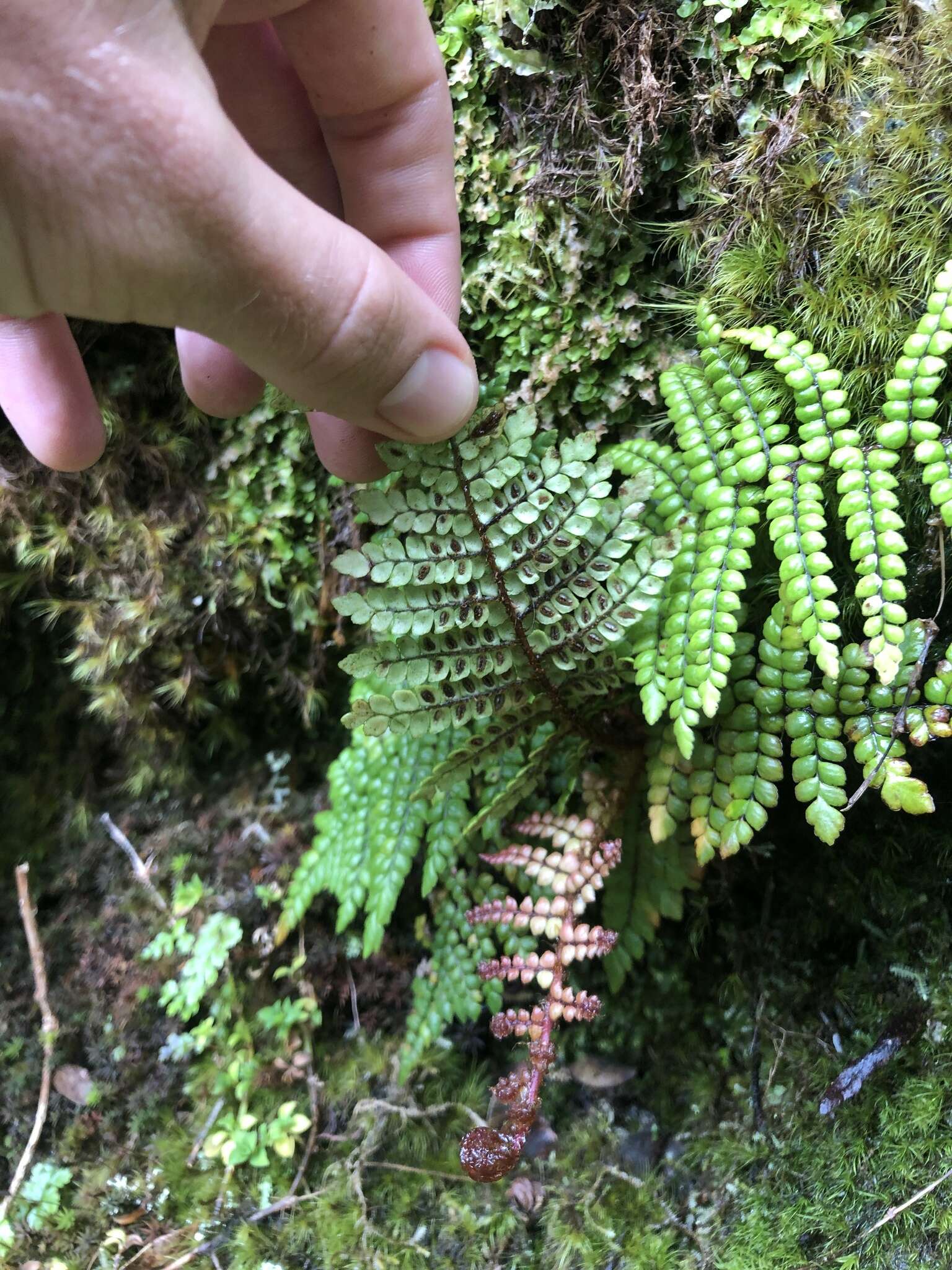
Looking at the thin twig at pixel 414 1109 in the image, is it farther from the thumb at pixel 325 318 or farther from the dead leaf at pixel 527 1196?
the thumb at pixel 325 318

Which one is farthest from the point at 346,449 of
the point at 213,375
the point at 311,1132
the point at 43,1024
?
the point at 43,1024

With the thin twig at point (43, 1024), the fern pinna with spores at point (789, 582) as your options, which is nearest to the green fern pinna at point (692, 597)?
the fern pinna with spores at point (789, 582)

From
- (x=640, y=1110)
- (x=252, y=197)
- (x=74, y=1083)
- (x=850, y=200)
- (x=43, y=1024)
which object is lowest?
(x=640, y=1110)

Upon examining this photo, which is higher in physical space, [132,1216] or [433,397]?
[433,397]

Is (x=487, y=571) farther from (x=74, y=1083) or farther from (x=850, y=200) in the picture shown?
(x=74, y=1083)

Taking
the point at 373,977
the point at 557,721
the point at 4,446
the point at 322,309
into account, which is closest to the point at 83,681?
the point at 4,446

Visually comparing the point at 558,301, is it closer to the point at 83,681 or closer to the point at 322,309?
the point at 322,309

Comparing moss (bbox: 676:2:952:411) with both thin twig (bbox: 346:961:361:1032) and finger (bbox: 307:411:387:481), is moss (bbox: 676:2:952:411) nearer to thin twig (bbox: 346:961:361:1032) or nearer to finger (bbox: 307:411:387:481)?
finger (bbox: 307:411:387:481)
